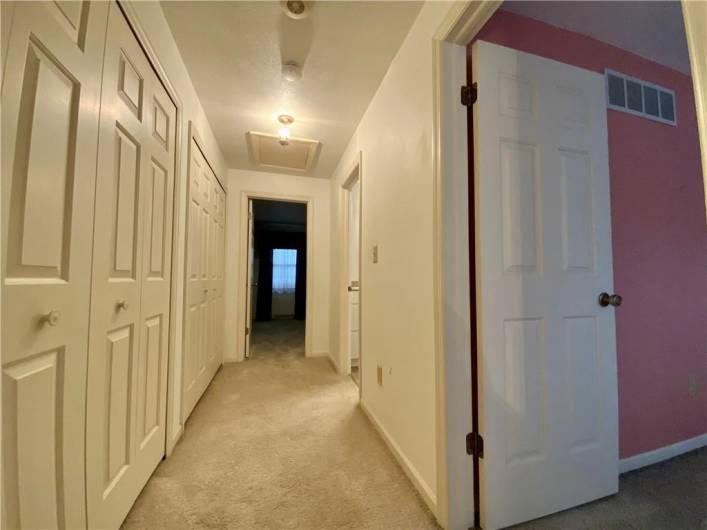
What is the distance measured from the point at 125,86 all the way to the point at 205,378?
2123 millimetres

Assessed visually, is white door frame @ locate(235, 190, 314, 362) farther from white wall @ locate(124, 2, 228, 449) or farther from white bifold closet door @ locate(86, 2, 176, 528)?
white bifold closet door @ locate(86, 2, 176, 528)

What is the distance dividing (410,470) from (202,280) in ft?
6.36

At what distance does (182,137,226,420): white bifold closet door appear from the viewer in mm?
1863

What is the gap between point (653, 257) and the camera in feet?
5.01

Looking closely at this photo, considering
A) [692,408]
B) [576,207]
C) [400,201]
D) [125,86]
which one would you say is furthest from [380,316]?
[692,408]

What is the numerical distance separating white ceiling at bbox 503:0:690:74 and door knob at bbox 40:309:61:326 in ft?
6.83

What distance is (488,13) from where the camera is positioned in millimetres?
1023

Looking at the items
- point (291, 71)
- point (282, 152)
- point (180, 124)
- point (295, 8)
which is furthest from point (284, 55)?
point (282, 152)

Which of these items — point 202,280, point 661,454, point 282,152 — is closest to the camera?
point 661,454

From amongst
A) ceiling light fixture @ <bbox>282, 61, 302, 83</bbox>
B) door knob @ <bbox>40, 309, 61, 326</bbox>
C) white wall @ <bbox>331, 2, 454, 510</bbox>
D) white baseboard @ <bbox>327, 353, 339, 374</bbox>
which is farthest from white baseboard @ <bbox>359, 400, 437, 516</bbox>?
ceiling light fixture @ <bbox>282, 61, 302, 83</bbox>

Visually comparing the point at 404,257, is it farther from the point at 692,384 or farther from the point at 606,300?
the point at 692,384

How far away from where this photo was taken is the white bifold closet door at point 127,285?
3.05ft

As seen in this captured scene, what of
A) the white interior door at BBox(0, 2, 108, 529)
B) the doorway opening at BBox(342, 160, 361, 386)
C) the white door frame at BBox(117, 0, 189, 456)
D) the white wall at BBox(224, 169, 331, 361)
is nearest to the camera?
the white interior door at BBox(0, 2, 108, 529)

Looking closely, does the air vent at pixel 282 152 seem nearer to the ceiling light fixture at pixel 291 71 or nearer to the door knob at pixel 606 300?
the ceiling light fixture at pixel 291 71
